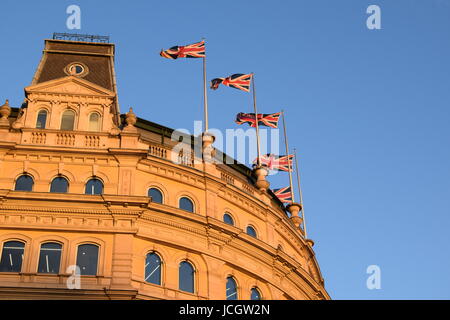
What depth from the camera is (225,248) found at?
4028 centimetres

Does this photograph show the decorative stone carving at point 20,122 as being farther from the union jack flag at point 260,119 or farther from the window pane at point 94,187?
the union jack flag at point 260,119

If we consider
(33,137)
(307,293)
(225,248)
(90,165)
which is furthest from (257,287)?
(33,137)

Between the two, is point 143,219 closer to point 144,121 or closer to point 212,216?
point 212,216

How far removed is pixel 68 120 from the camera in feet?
134

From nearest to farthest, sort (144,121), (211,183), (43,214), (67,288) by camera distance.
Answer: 1. (67,288)
2. (43,214)
3. (211,183)
4. (144,121)

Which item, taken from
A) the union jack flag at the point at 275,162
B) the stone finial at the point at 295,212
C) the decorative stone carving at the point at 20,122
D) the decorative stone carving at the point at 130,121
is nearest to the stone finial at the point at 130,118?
the decorative stone carving at the point at 130,121

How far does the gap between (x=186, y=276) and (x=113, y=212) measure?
16.2 ft

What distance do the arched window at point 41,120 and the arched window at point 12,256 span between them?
7.32 meters

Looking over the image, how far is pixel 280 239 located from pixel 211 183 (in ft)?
22.4

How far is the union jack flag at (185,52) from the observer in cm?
4569

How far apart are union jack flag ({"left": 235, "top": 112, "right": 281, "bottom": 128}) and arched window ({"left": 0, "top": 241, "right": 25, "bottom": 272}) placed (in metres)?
17.9

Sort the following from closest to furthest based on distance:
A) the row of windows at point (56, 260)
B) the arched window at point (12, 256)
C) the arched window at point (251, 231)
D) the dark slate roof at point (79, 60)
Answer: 1. the arched window at point (12, 256)
2. the row of windows at point (56, 260)
3. the arched window at point (251, 231)
4. the dark slate roof at point (79, 60)

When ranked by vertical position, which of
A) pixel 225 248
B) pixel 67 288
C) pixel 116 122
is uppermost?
pixel 116 122

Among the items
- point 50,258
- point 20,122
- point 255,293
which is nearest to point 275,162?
point 255,293
